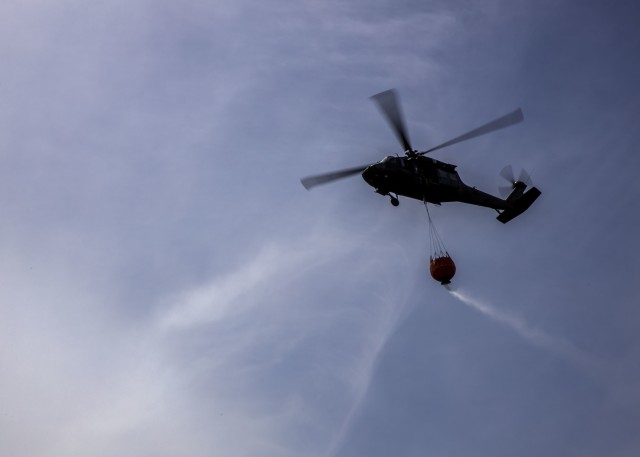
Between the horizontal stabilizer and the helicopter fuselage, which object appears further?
the horizontal stabilizer

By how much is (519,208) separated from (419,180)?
1012cm

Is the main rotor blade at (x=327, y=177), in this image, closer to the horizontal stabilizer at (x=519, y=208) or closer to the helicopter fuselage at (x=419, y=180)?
the helicopter fuselage at (x=419, y=180)

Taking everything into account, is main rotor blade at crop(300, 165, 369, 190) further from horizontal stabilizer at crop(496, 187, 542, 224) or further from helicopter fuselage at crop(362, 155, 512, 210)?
horizontal stabilizer at crop(496, 187, 542, 224)

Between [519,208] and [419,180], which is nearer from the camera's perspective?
[419,180]

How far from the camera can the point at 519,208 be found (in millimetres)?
45031

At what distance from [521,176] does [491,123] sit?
413 inches

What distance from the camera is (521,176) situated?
153 ft

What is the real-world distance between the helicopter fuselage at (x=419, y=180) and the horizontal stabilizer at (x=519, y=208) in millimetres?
3189

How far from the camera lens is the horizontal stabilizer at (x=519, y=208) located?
45031 mm

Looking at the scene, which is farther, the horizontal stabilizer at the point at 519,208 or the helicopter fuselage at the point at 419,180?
the horizontal stabilizer at the point at 519,208

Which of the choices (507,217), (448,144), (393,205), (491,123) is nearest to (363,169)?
(393,205)

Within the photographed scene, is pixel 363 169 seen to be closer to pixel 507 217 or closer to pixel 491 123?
pixel 491 123

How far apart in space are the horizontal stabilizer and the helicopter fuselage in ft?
10.5

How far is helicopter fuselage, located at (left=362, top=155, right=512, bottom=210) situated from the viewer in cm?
Result: 3775
